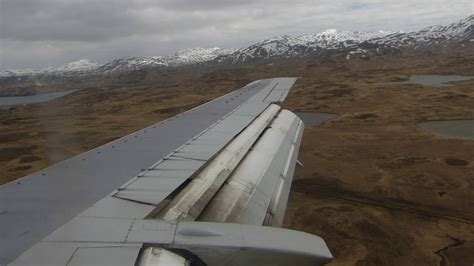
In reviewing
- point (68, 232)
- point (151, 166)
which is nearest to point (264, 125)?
point (151, 166)

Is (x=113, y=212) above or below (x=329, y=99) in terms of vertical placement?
above

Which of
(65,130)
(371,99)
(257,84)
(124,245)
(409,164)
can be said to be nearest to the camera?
(124,245)

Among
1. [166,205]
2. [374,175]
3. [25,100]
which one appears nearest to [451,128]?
[374,175]

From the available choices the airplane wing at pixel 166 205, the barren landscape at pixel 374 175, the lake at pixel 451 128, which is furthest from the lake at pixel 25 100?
Result: the airplane wing at pixel 166 205

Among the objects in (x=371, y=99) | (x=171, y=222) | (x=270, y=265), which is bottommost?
(x=371, y=99)

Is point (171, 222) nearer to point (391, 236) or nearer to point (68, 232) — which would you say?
point (68, 232)
